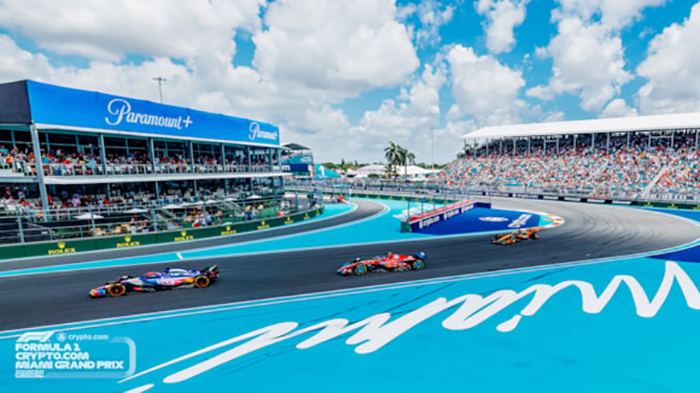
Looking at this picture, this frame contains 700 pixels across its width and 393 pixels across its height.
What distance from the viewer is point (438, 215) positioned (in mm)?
28688

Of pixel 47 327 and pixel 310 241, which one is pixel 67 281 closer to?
pixel 47 327

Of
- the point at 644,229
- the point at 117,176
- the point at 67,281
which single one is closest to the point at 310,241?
the point at 67,281

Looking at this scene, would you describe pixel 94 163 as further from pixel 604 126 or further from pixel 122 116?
pixel 604 126

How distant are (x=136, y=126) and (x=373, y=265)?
1017 inches

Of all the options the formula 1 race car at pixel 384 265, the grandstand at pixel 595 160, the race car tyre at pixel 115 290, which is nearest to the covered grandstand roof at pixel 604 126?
the grandstand at pixel 595 160

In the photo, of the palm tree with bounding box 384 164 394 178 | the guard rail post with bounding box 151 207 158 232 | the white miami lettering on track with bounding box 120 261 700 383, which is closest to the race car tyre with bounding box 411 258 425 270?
the white miami lettering on track with bounding box 120 261 700 383

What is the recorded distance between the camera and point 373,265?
1512 centimetres

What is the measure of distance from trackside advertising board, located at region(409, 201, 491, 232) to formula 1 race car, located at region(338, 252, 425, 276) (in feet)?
31.2

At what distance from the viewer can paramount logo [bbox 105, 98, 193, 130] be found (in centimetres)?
2727

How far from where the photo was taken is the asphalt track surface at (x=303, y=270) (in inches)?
467

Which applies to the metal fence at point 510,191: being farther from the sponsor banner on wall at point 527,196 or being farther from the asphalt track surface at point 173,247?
the asphalt track surface at point 173,247

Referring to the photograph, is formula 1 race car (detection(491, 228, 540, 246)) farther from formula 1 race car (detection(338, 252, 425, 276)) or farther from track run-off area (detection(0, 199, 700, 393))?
formula 1 race car (detection(338, 252, 425, 276))

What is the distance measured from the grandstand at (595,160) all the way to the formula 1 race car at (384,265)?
Result: 116ft

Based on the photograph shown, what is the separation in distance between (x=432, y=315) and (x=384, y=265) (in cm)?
454
